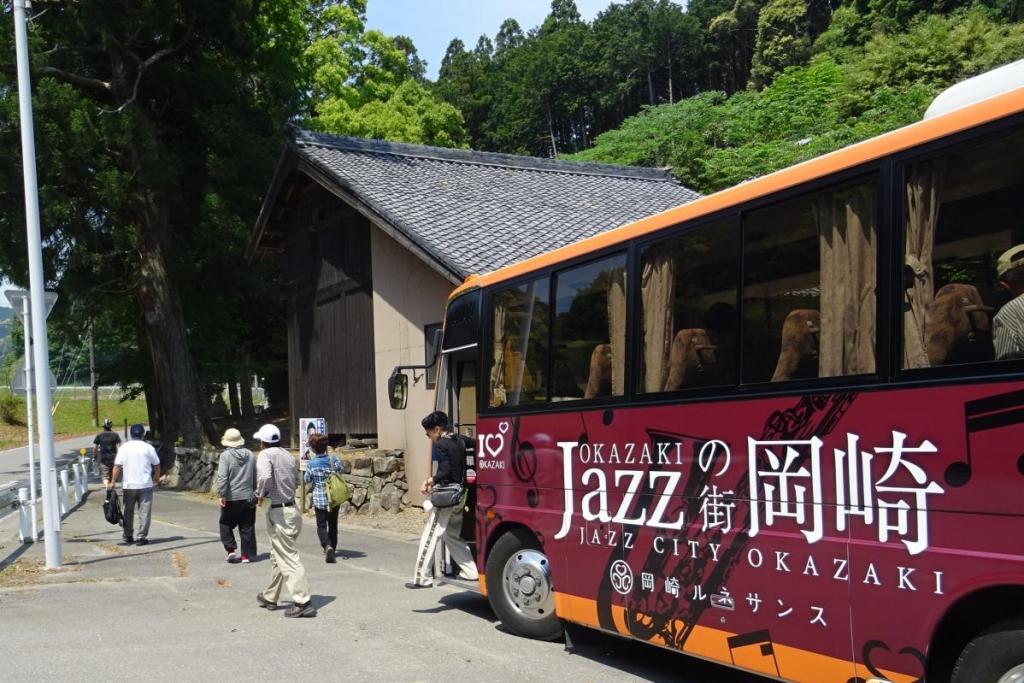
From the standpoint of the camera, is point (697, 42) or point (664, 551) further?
point (697, 42)

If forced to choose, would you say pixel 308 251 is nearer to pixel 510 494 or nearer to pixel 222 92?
pixel 222 92

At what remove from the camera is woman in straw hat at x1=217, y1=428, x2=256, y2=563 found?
12.6 metres

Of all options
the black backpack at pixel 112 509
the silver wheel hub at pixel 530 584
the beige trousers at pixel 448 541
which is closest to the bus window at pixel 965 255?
the silver wheel hub at pixel 530 584

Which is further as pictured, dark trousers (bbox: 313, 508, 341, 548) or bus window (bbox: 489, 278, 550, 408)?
dark trousers (bbox: 313, 508, 341, 548)

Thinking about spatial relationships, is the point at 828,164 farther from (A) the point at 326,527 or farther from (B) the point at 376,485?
(B) the point at 376,485

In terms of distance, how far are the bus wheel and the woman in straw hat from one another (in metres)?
5.26

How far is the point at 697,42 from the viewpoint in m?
77.0

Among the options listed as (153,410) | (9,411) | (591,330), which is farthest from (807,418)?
(9,411)

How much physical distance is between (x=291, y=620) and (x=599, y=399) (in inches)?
149

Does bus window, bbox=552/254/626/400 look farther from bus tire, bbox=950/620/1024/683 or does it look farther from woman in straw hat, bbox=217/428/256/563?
woman in straw hat, bbox=217/428/256/563

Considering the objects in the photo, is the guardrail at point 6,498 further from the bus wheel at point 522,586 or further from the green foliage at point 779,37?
the green foliage at point 779,37

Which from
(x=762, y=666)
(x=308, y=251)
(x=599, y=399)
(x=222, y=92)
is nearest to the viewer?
(x=762, y=666)

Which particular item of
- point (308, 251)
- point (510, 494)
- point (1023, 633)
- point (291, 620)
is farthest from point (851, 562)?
point (308, 251)

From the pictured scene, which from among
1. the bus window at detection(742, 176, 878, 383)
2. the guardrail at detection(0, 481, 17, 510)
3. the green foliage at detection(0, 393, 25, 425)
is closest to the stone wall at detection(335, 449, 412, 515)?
the guardrail at detection(0, 481, 17, 510)
